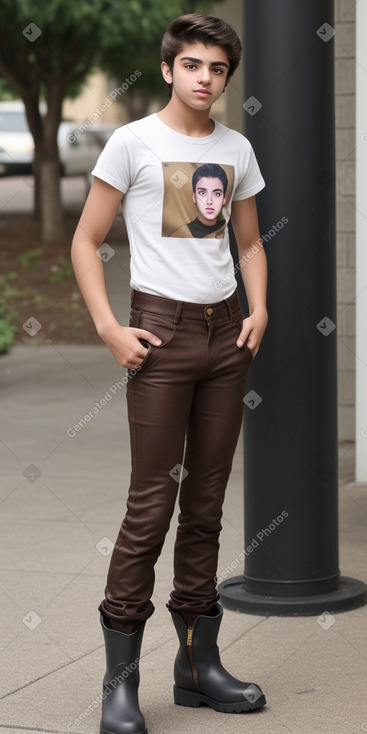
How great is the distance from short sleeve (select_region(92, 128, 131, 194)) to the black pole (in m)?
1.17

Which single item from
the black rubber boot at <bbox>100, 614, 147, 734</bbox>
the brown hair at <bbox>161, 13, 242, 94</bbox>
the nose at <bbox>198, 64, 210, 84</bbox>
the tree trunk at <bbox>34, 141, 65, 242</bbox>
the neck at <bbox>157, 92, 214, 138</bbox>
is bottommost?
the tree trunk at <bbox>34, 141, 65, 242</bbox>

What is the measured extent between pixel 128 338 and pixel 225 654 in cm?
134

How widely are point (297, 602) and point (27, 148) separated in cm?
2616

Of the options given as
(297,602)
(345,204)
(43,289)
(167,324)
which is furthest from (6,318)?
(167,324)

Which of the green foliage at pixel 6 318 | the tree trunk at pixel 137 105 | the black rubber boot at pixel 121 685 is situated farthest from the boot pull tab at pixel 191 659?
the tree trunk at pixel 137 105

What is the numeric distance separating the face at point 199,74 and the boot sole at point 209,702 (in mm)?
1682

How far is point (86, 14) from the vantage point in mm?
16812

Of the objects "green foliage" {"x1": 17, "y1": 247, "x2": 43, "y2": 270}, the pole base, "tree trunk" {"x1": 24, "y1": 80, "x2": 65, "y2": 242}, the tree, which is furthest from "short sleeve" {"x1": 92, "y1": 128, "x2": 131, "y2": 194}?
"tree trunk" {"x1": 24, "y1": 80, "x2": 65, "y2": 242}

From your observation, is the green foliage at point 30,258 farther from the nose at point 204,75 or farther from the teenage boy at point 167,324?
the nose at point 204,75

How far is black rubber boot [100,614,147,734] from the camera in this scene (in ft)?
11.6

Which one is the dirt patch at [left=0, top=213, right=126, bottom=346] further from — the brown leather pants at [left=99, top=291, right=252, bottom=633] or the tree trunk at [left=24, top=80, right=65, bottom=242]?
the brown leather pants at [left=99, top=291, right=252, bottom=633]

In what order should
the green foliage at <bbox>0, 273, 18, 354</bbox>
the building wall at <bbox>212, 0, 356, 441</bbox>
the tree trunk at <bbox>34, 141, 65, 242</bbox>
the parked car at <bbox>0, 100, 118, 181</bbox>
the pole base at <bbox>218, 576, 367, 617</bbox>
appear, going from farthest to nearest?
the parked car at <bbox>0, 100, 118, 181</bbox>, the tree trunk at <bbox>34, 141, 65, 242</bbox>, the green foliage at <bbox>0, 273, 18, 354</bbox>, the building wall at <bbox>212, 0, 356, 441</bbox>, the pole base at <bbox>218, 576, 367, 617</bbox>

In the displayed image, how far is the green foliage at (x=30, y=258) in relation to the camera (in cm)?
1583

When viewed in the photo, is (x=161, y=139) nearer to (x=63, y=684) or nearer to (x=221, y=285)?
(x=221, y=285)
